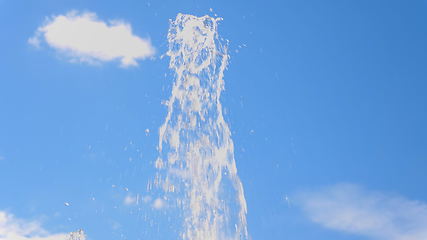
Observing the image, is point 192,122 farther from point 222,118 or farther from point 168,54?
point 168,54

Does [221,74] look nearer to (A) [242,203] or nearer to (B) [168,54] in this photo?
(B) [168,54]

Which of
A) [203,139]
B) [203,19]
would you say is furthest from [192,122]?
[203,19]

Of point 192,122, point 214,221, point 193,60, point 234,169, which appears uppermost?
point 193,60

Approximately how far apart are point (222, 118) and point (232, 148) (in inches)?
72.7

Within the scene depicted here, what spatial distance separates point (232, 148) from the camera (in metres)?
33.1

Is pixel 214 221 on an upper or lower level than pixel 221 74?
lower

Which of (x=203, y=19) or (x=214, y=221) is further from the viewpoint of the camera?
(x=203, y=19)

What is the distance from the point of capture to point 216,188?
32.6 m

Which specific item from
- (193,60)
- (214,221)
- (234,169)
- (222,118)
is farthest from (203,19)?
(214,221)

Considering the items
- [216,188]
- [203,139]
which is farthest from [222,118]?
[216,188]

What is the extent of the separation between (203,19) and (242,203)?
970cm

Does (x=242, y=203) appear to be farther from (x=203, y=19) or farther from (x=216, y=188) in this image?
(x=203, y=19)

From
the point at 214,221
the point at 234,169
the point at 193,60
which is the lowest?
the point at 214,221

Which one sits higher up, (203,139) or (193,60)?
(193,60)
